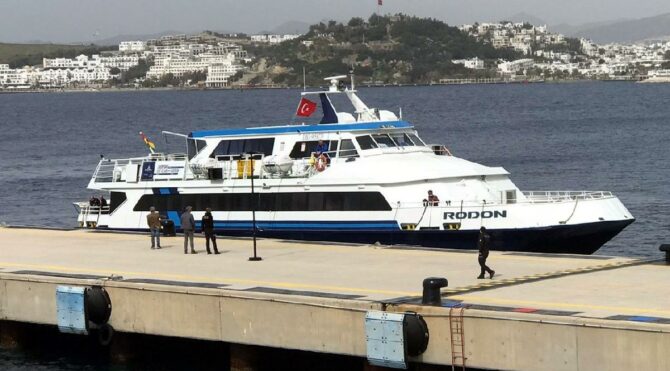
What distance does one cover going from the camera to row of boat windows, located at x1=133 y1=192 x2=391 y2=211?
41.2m

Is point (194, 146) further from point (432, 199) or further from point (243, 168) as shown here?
point (432, 199)

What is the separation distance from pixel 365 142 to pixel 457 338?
1944 cm

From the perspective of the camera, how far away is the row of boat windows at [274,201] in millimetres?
41188

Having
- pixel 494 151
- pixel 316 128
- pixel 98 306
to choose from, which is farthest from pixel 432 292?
pixel 494 151

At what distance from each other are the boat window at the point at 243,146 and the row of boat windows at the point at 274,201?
1961 millimetres

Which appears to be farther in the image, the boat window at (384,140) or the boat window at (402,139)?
the boat window at (402,139)

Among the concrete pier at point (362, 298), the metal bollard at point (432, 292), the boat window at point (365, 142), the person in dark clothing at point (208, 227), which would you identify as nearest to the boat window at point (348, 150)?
the boat window at point (365, 142)

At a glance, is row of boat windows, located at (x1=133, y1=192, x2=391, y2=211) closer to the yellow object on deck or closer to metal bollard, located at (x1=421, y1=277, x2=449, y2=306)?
the yellow object on deck

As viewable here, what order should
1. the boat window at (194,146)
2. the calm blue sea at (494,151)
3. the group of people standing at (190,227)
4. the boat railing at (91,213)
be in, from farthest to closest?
the calm blue sea at (494,151) < the boat railing at (91,213) < the boat window at (194,146) < the group of people standing at (190,227)

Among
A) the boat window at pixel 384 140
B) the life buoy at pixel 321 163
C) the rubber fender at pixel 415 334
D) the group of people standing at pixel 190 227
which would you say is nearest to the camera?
the rubber fender at pixel 415 334

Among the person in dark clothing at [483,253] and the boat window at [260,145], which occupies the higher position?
the boat window at [260,145]

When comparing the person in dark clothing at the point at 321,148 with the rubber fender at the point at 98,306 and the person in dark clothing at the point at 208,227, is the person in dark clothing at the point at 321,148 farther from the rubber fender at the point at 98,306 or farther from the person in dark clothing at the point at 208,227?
the rubber fender at the point at 98,306

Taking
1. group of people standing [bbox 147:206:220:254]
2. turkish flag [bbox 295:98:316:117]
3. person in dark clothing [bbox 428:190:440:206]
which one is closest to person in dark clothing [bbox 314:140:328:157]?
turkish flag [bbox 295:98:316:117]

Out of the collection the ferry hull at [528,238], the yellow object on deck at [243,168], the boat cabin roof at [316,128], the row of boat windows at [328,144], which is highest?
the boat cabin roof at [316,128]
